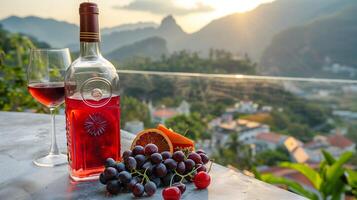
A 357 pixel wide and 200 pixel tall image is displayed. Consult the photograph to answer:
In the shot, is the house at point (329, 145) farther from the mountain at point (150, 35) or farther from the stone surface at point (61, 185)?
the mountain at point (150, 35)

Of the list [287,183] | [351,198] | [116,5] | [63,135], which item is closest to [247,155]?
[287,183]

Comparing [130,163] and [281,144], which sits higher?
[130,163]

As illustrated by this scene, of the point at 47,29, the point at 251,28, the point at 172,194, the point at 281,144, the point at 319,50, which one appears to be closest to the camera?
the point at 172,194

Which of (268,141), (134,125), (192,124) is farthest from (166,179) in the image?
(134,125)

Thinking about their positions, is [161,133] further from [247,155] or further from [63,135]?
[247,155]

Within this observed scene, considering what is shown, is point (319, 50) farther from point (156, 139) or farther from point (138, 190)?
point (138, 190)

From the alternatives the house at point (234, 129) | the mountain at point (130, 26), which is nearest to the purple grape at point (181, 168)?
the house at point (234, 129)

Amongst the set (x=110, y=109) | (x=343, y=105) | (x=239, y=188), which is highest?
(x=110, y=109)

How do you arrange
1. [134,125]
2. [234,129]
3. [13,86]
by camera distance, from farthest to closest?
[134,125] < [234,129] < [13,86]
